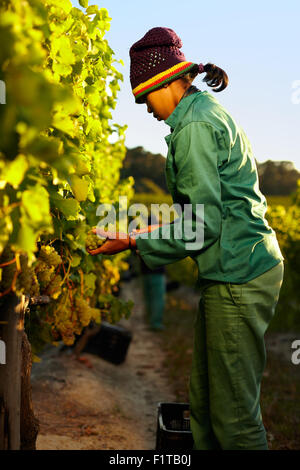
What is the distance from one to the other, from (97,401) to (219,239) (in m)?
3.07

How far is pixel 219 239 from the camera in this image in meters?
2.12

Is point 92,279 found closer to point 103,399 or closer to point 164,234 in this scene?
point 164,234

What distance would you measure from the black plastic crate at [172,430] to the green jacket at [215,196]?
102 cm

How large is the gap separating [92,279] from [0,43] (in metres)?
2.06

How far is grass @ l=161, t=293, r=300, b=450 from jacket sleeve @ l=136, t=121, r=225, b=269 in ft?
7.26

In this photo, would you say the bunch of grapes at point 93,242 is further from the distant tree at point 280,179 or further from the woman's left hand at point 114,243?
the distant tree at point 280,179

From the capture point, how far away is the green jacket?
79.4 inches

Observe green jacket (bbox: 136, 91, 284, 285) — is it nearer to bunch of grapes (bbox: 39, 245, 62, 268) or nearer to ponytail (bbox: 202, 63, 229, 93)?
ponytail (bbox: 202, 63, 229, 93)

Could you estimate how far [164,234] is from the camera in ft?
6.77

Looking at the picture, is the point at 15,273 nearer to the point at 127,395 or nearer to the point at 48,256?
the point at 48,256

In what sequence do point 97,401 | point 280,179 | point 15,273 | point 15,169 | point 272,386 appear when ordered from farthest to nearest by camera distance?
point 280,179 → point 272,386 → point 97,401 → point 15,273 → point 15,169

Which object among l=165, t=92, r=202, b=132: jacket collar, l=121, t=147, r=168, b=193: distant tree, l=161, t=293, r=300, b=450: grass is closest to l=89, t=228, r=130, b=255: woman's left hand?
l=165, t=92, r=202, b=132: jacket collar

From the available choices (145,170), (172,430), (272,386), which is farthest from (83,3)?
(145,170)

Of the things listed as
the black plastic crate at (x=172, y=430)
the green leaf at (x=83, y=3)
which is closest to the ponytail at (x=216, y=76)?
the green leaf at (x=83, y=3)
